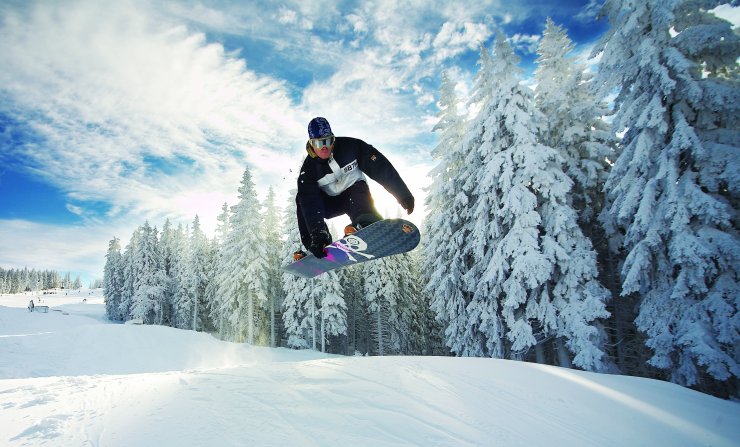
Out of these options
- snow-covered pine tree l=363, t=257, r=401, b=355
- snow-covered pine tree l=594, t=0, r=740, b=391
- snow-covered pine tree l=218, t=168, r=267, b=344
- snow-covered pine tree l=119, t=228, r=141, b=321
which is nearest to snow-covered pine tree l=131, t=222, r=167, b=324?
snow-covered pine tree l=119, t=228, r=141, b=321

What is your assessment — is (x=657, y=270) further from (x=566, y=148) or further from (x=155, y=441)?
(x=155, y=441)

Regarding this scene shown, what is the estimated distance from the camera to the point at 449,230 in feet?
58.4

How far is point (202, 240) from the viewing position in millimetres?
43438

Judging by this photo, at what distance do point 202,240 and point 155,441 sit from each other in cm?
4372

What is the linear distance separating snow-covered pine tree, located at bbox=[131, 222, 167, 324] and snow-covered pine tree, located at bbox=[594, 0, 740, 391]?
5220 cm

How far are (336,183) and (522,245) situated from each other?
9.82m

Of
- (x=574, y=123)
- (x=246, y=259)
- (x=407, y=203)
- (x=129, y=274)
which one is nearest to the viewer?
(x=407, y=203)

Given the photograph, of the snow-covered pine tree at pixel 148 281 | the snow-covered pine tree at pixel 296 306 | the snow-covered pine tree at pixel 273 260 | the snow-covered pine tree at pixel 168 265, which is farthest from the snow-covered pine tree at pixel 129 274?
the snow-covered pine tree at pixel 296 306

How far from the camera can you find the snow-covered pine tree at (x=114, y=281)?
58428mm

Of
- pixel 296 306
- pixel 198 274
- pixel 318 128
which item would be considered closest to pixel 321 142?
pixel 318 128

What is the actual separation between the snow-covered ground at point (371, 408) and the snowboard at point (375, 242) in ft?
6.73

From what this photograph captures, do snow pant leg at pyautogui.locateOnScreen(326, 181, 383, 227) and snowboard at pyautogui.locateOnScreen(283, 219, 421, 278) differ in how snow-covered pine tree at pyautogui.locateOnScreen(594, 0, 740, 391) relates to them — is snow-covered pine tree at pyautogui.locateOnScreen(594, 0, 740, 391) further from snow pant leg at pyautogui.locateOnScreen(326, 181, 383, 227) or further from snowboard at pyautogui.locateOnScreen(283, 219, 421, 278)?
snow pant leg at pyautogui.locateOnScreen(326, 181, 383, 227)

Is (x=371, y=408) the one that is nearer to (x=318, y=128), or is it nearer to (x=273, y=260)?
(x=318, y=128)

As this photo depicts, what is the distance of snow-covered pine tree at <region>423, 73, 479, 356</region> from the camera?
16969mm
